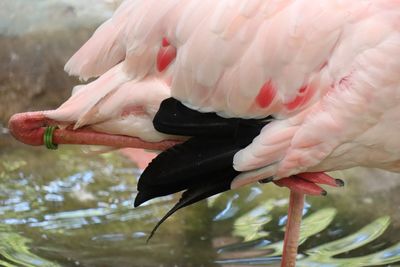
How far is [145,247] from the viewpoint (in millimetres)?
3117

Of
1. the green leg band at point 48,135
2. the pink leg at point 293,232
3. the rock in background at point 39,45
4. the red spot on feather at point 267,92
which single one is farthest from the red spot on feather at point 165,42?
the rock in background at point 39,45

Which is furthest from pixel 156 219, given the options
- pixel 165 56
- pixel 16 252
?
pixel 165 56

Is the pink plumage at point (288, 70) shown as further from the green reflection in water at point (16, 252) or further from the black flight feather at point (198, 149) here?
the green reflection in water at point (16, 252)

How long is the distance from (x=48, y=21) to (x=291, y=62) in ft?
6.03

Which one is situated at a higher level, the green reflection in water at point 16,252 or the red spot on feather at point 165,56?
the red spot on feather at point 165,56

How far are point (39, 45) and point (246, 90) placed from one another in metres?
1.73

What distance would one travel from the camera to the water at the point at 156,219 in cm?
306

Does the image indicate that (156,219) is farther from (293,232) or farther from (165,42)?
(165,42)

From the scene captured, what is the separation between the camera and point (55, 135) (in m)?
2.52

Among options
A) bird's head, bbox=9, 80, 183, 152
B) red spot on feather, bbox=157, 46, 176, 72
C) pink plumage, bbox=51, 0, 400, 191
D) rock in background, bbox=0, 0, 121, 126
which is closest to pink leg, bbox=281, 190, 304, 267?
pink plumage, bbox=51, 0, 400, 191

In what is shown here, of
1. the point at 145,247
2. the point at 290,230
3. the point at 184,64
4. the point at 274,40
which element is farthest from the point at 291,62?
the point at 145,247

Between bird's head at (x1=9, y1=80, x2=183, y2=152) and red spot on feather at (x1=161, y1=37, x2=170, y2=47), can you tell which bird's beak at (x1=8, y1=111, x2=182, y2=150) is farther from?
red spot on feather at (x1=161, y1=37, x2=170, y2=47)

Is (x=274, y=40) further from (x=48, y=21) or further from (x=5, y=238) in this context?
(x=48, y=21)

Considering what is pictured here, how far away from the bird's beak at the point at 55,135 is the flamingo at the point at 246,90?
0.9 inches
